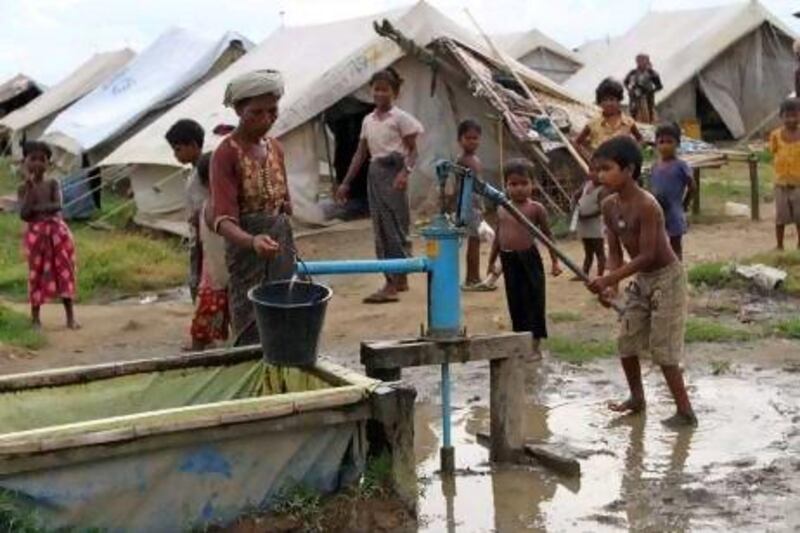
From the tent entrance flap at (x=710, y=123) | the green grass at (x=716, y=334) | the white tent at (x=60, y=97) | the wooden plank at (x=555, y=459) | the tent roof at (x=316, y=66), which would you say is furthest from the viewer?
the white tent at (x=60, y=97)

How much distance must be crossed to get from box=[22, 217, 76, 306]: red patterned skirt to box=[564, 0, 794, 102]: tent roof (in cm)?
1301

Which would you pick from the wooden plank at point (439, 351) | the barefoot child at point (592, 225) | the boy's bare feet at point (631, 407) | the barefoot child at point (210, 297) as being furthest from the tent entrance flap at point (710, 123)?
the wooden plank at point (439, 351)

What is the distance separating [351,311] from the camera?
8438 millimetres

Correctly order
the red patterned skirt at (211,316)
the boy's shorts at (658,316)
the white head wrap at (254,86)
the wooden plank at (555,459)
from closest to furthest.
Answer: the white head wrap at (254,86) < the wooden plank at (555,459) < the boy's shorts at (658,316) < the red patterned skirt at (211,316)

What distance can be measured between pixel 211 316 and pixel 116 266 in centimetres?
472

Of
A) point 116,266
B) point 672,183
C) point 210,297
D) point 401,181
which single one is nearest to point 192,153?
point 210,297

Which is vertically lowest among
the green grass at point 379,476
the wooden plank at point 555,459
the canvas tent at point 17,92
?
the wooden plank at point 555,459

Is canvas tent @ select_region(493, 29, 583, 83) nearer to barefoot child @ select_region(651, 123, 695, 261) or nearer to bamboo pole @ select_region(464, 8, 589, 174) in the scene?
bamboo pole @ select_region(464, 8, 589, 174)

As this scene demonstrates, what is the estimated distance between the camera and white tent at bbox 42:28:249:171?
17.0m

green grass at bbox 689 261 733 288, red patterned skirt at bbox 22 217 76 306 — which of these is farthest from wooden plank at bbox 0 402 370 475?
green grass at bbox 689 261 733 288

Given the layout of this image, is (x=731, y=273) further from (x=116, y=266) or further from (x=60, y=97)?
(x=60, y=97)

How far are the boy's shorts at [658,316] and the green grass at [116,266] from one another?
18.8 feet

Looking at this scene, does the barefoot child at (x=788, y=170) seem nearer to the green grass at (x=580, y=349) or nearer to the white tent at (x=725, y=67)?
the green grass at (x=580, y=349)

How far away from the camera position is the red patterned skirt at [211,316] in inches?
248
